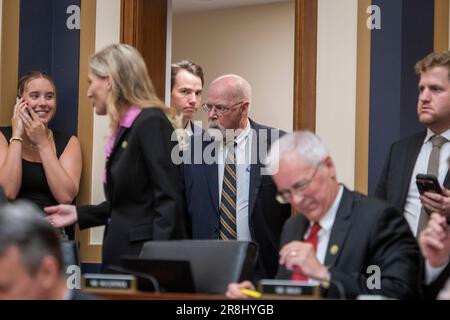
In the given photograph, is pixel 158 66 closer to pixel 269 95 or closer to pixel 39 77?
pixel 39 77

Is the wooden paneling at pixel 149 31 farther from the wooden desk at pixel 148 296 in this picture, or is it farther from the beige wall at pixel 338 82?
the wooden desk at pixel 148 296

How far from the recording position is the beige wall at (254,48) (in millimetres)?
9375

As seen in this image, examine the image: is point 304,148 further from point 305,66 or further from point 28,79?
point 28,79

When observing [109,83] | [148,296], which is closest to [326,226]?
[148,296]

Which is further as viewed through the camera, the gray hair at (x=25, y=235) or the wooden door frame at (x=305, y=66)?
the wooden door frame at (x=305, y=66)

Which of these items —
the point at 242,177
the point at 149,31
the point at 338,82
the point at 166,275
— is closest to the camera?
the point at 166,275

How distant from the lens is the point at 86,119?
227 inches

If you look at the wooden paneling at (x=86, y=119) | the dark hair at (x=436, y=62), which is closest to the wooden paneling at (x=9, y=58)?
the wooden paneling at (x=86, y=119)

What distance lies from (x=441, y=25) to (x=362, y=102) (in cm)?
59

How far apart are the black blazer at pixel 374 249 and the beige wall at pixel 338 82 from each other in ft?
6.36

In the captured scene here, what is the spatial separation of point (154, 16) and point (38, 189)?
4.31 feet

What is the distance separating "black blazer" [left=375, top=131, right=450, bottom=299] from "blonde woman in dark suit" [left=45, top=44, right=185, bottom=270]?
971 millimetres

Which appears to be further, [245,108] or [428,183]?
[245,108]
